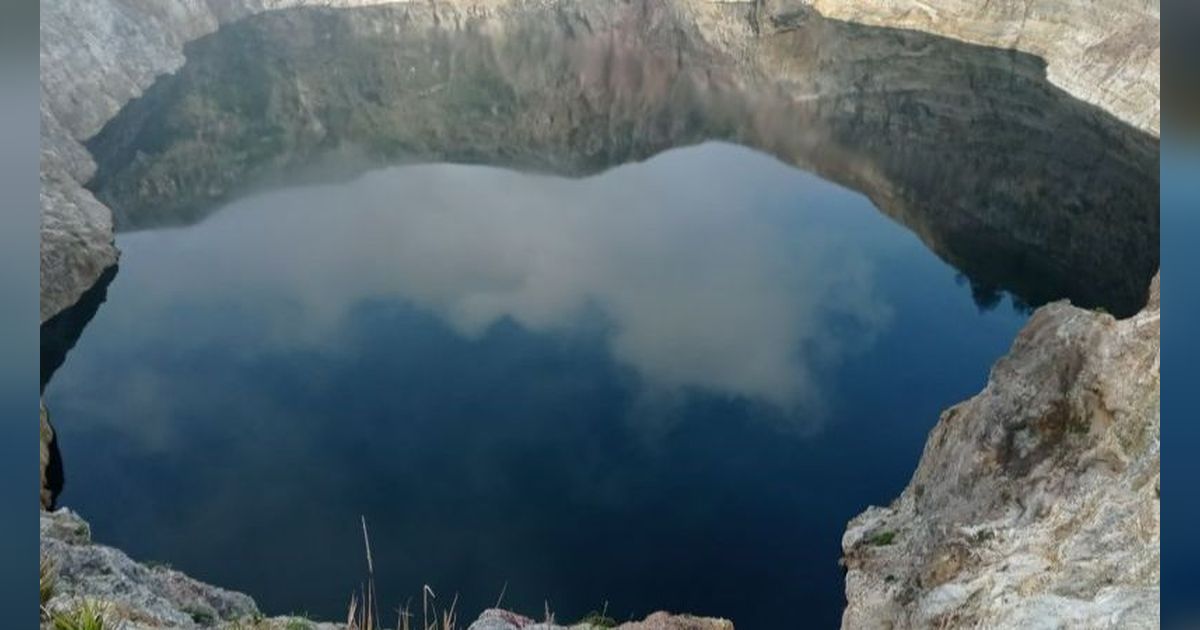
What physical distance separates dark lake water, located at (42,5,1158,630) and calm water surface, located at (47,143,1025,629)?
117 mm

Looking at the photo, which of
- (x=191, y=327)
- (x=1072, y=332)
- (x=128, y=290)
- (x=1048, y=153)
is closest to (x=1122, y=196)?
(x=1048, y=153)

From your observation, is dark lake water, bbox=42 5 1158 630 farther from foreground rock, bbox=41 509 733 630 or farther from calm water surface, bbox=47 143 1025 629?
foreground rock, bbox=41 509 733 630

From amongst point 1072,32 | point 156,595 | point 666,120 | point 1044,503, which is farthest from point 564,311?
point 1072,32

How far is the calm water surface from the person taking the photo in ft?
72.0

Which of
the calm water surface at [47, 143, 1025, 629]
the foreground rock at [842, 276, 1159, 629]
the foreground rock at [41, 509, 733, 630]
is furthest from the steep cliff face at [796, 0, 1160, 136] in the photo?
the foreground rock at [41, 509, 733, 630]

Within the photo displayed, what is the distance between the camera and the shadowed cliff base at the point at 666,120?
41.5 metres

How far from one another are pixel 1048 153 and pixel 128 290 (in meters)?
41.2

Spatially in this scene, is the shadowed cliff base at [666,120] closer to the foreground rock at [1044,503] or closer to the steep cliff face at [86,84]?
the steep cliff face at [86,84]

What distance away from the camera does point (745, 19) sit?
72.5m

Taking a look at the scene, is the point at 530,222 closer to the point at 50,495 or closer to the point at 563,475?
the point at 563,475

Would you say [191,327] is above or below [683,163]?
below

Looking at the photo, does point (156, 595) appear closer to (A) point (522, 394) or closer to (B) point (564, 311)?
(A) point (522, 394)

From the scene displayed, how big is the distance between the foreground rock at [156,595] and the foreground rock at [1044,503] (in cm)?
385

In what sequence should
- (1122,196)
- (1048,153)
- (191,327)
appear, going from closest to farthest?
(191,327) → (1122,196) → (1048,153)
